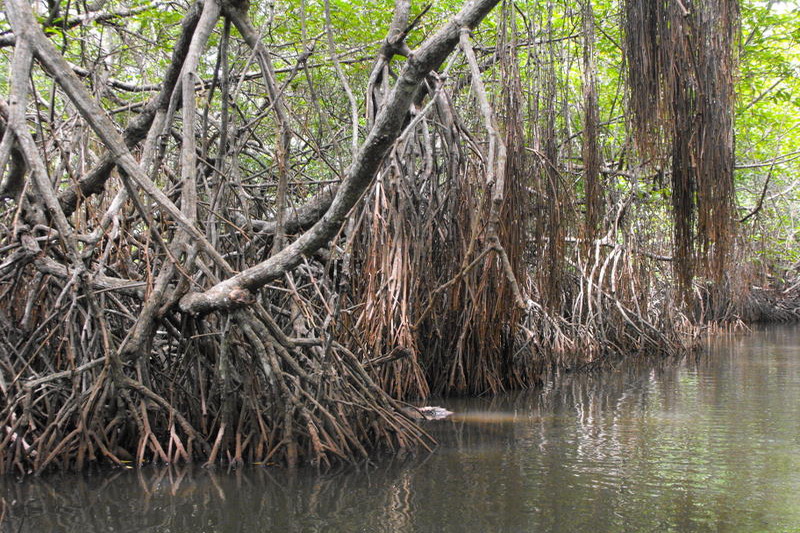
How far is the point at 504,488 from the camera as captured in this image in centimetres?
431

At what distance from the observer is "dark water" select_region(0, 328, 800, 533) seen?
3756 millimetres

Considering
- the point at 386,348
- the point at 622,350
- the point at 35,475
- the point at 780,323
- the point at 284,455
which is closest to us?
the point at 35,475

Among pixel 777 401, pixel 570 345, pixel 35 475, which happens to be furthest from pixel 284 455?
pixel 570 345

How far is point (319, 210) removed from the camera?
6.97 m

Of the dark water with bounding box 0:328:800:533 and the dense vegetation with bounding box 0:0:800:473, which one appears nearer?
the dense vegetation with bounding box 0:0:800:473

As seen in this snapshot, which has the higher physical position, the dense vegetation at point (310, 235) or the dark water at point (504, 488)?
the dense vegetation at point (310, 235)

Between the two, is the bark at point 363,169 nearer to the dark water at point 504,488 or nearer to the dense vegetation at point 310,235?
the dense vegetation at point 310,235

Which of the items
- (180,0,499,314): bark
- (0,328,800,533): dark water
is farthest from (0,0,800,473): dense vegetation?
(0,328,800,533): dark water

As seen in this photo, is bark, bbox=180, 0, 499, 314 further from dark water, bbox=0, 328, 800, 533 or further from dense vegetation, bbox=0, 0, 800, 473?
dark water, bbox=0, 328, 800, 533

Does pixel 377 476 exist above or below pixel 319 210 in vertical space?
below

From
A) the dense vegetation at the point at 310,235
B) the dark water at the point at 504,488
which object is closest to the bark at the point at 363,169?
the dense vegetation at the point at 310,235

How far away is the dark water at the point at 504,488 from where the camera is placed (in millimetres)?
3756

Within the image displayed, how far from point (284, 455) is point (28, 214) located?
2.23 m

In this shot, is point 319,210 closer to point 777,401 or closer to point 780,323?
point 777,401
